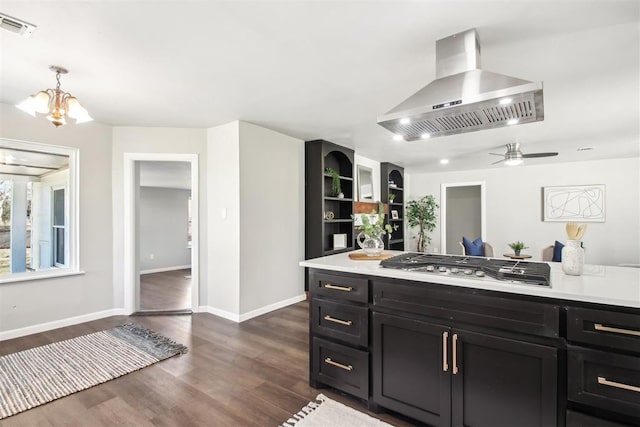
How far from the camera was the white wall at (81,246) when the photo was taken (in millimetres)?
3223

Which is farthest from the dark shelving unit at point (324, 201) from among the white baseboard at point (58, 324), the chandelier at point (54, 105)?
the chandelier at point (54, 105)

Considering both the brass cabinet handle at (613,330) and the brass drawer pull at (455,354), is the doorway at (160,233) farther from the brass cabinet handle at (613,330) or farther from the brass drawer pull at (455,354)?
the brass cabinet handle at (613,330)

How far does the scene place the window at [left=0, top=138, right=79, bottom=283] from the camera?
10.9ft

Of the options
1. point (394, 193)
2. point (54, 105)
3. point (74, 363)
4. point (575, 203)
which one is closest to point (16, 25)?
point (54, 105)

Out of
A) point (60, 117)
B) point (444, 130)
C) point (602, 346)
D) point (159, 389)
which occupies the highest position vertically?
point (60, 117)

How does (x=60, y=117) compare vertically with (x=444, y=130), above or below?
above

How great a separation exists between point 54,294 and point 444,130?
173 inches

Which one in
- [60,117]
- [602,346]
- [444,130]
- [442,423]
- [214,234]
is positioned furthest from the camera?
[214,234]

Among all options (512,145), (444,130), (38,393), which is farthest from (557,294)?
(512,145)

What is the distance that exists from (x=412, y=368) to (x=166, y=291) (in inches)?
186

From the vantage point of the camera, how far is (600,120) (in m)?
3.67

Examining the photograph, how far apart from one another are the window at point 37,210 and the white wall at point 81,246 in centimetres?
9

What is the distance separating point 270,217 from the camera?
415 centimetres

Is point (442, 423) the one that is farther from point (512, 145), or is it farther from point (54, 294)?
point (512, 145)
